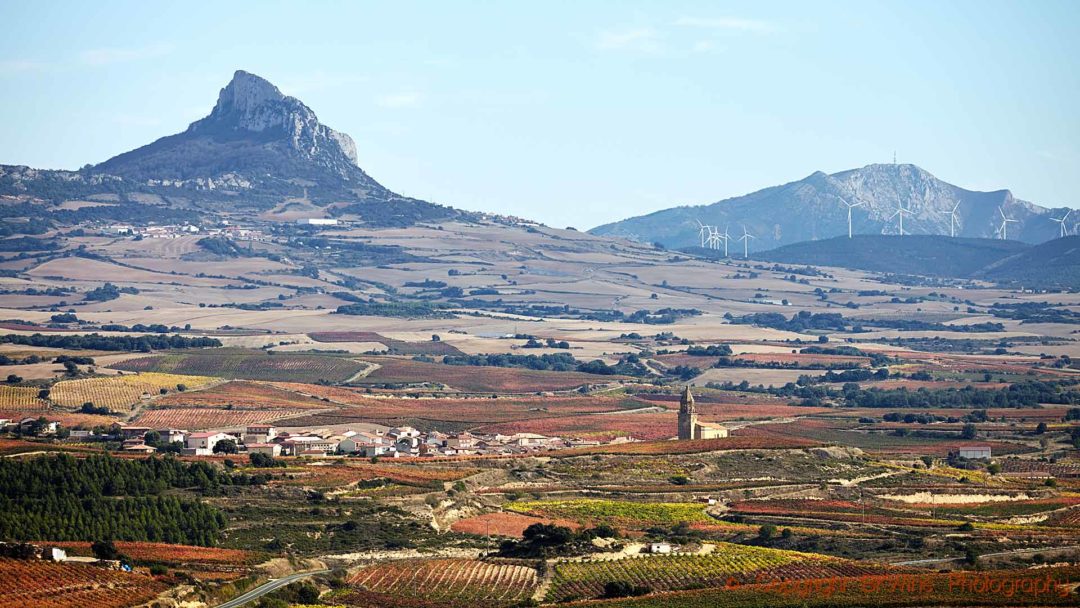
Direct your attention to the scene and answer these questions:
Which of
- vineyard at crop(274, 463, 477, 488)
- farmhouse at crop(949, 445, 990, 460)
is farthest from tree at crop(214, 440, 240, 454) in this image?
farmhouse at crop(949, 445, 990, 460)

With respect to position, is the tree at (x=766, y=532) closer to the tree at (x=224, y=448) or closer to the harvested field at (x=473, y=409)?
the tree at (x=224, y=448)

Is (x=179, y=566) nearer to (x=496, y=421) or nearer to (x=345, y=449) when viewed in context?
(x=345, y=449)

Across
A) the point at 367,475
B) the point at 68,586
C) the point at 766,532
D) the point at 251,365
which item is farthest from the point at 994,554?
the point at 251,365

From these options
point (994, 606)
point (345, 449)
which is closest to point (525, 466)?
point (345, 449)

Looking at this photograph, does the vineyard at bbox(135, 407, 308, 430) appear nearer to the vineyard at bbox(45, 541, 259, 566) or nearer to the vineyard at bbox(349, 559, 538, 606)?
the vineyard at bbox(45, 541, 259, 566)

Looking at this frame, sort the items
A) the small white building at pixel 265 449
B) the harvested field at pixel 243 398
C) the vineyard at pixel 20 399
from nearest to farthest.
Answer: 1. the small white building at pixel 265 449
2. the vineyard at pixel 20 399
3. the harvested field at pixel 243 398

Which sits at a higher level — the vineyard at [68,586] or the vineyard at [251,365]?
the vineyard at [68,586]

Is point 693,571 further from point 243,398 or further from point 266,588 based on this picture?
point 243,398

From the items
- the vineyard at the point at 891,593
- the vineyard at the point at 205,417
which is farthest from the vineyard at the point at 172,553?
the vineyard at the point at 205,417
